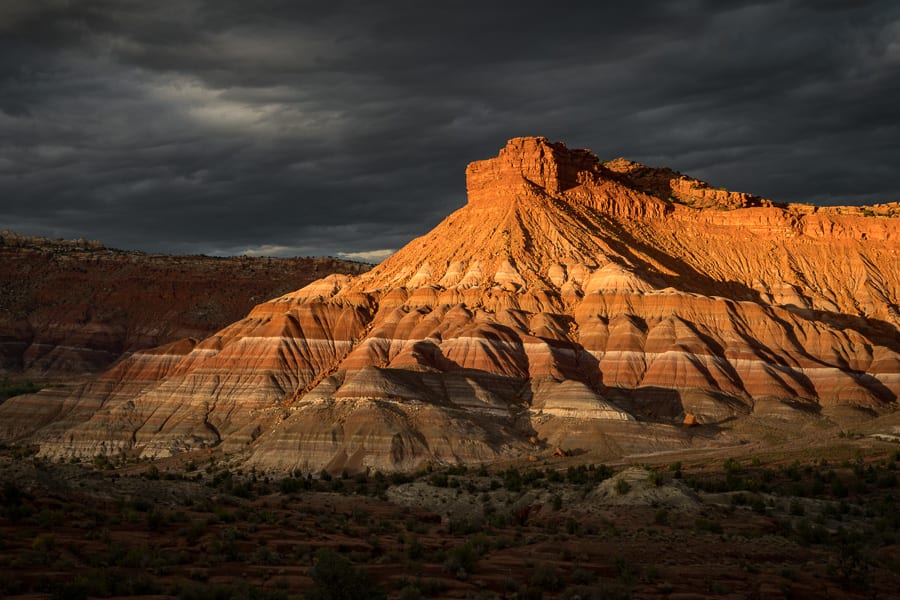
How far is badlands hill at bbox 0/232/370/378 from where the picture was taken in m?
173

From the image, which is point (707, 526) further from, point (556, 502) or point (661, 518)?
point (556, 502)

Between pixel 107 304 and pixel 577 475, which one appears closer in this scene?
pixel 577 475

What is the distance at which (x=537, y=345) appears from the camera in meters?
101

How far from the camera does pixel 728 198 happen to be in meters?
146

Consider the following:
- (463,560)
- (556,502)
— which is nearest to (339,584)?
(463,560)

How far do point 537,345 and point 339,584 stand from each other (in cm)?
7458

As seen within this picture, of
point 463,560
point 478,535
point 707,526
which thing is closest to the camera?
point 463,560

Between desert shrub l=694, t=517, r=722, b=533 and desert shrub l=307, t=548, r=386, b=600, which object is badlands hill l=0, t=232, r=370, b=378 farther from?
desert shrub l=307, t=548, r=386, b=600

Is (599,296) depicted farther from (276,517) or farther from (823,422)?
(276,517)

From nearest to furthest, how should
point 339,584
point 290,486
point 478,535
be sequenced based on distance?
point 339,584 < point 478,535 < point 290,486

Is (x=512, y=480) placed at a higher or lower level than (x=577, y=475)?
lower

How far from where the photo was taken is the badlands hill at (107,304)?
173375 mm

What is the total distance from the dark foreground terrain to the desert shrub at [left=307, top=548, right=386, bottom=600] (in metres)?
0.06

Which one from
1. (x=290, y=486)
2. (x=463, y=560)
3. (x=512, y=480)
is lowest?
(x=290, y=486)
